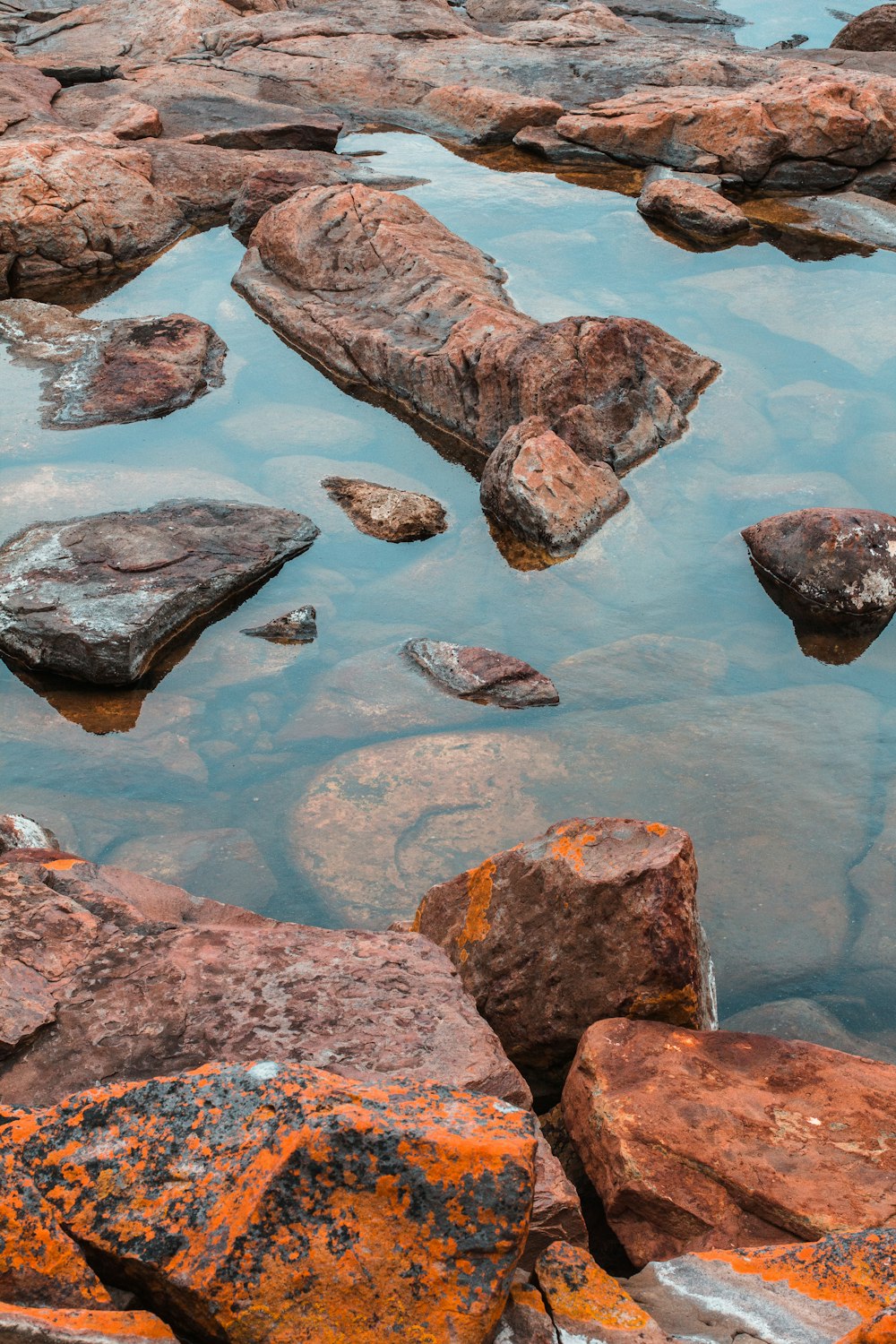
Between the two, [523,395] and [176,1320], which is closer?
[176,1320]

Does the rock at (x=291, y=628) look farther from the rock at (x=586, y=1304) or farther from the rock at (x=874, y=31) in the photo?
the rock at (x=874, y=31)

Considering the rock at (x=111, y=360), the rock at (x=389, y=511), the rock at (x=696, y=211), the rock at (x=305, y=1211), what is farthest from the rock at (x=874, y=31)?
the rock at (x=305, y=1211)

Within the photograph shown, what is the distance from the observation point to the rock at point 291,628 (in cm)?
612

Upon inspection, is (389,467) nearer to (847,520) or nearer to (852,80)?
(847,520)

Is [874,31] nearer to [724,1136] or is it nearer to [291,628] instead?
[291,628]

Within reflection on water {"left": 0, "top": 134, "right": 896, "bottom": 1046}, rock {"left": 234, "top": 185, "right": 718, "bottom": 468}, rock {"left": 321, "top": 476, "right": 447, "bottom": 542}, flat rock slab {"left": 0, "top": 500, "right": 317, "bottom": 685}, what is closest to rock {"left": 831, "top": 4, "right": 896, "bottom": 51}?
reflection on water {"left": 0, "top": 134, "right": 896, "bottom": 1046}

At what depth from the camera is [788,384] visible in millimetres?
8062

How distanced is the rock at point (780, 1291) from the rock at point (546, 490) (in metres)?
4.58

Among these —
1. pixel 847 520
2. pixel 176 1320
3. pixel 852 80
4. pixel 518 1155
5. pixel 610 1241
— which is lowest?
pixel 610 1241

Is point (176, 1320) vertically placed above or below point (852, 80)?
below

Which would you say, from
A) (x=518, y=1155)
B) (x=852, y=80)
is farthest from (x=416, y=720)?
(x=852, y=80)

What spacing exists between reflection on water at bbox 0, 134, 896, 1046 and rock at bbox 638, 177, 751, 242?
2043 millimetres

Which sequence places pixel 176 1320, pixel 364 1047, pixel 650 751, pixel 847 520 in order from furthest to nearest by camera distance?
1. pixel 847 520
2. pixel 650 751
3. pixel 364 1047
4. pixel 176 1320

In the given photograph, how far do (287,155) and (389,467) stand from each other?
5699 millimetres
